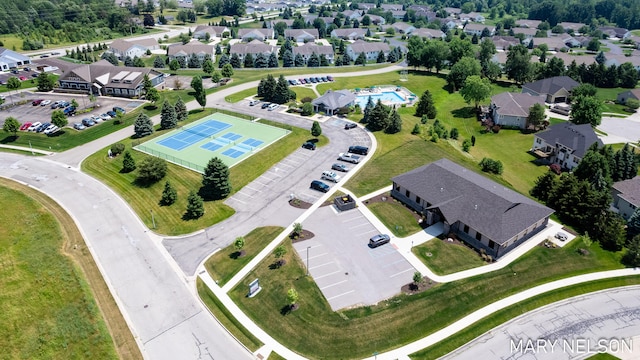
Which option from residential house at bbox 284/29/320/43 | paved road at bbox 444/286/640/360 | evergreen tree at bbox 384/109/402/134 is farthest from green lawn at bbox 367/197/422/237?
residential house at bbox 284/29/320/43

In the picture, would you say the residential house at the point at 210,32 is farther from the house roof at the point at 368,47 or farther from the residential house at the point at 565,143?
the residential house at the point at 565,143

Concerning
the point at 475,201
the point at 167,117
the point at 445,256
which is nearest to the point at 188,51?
the point at 167,117

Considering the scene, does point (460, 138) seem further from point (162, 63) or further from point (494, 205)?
point (162, 63)

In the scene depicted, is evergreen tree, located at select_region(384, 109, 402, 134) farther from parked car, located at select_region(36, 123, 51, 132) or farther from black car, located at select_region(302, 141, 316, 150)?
parked car, located at select_region(36, 123, 51, 132)

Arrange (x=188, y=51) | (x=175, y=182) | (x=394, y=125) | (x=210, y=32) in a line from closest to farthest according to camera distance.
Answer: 1. (x=175, y=182)
2. (x=394, y=125)
3. (x=188, y=51)
4. (x=210, y=32)

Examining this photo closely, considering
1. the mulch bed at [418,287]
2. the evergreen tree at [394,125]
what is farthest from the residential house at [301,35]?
the mulch bed at [418,287]

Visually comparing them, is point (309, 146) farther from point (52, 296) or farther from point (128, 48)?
point (128, 48)
